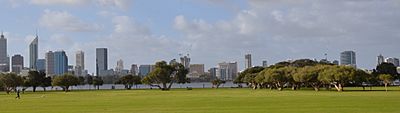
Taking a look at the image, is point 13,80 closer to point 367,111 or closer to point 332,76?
point 332,76

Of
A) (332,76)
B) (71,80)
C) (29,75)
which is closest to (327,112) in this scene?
(332,76)

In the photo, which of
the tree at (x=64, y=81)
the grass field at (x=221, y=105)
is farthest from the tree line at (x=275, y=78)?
the grass field at (x=221, y=105)

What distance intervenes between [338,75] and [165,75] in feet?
194

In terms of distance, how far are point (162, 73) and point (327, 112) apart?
121811 mm

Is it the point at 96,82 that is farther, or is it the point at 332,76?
the point at 96,82

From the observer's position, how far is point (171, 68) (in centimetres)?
15650

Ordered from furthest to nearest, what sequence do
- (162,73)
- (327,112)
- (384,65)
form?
(384,65) < (162,73) < (327,112)

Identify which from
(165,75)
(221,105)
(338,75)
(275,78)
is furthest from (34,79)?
(221,105)

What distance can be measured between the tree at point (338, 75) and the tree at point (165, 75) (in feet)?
177

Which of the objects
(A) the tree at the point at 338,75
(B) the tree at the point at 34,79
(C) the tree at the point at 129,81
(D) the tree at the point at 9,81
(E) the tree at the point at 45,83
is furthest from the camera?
(C) the tree at the point at 129,81

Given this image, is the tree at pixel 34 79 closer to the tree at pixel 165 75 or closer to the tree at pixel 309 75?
the tree at pixel 165 75

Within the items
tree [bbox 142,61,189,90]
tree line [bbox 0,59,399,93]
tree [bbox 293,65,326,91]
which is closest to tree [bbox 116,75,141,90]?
tree line [bbox 0,59,399,93]

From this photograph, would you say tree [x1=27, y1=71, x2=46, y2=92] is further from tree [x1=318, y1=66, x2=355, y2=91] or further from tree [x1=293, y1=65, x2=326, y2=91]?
tree [x1=318, y1=66, x2=355, y2=91]

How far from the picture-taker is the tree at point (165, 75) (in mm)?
153000
